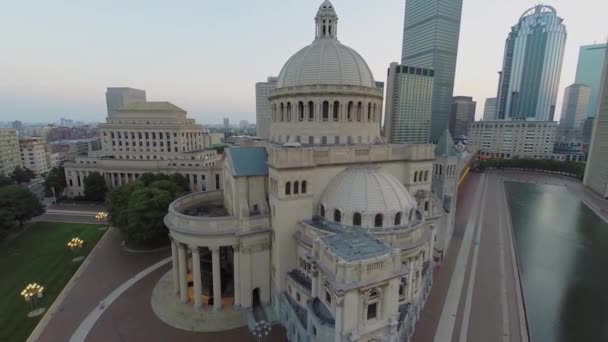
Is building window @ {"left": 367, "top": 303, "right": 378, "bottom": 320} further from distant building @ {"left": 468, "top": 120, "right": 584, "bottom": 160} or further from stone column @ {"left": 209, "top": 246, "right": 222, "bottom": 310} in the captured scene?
distant building @ {"left": 468, "top": 120, "right": 584, "bottom": 160}

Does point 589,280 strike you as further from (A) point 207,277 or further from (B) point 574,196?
(B) point 574,196

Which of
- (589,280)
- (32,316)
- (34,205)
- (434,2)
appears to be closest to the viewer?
(32,316)

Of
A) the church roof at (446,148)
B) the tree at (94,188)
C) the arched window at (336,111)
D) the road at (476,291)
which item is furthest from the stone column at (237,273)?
the tree at (94,188)

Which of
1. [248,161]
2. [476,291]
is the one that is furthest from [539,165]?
[248,161]

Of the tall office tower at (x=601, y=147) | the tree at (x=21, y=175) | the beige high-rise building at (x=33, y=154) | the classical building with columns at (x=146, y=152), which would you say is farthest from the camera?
the beige high-rise building at (x=33, y=154)

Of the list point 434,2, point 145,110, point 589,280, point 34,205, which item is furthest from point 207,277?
point 434,2

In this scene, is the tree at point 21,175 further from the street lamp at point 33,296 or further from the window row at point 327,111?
the window row at point 327,111

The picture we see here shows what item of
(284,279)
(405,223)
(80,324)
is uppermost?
(405,223)
